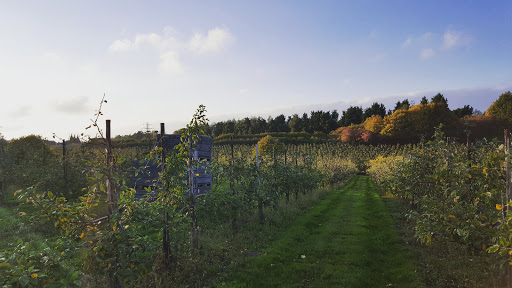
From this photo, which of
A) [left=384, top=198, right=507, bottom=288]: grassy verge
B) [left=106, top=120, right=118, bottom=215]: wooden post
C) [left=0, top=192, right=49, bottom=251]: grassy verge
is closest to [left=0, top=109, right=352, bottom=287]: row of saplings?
[left=106, top=120, right=118, bottom=215]: wooden post

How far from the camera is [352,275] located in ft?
22.8

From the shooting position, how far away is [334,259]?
811 cm

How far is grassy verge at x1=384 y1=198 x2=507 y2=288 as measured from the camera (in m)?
6.12

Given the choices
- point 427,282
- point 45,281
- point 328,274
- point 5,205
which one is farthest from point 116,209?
point 5,205

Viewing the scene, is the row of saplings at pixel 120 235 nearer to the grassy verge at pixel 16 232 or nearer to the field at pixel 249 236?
the field at pixel 249 236

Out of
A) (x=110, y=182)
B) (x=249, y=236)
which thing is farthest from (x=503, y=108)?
(x=110, y=182)

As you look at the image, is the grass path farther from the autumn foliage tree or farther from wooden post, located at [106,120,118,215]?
the autumn foliage tree

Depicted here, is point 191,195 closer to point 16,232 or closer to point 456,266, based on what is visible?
point 456,266

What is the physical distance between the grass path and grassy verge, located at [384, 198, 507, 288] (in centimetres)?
33

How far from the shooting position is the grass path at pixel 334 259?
670cm

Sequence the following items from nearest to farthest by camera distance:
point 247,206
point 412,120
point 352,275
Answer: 1. point 352,275
2. point 247,206
3. point 412,120

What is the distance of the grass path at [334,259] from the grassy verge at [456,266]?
332mm

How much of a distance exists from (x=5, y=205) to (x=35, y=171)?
3658mm

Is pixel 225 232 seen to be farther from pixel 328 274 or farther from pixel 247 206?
pixel 328 274
